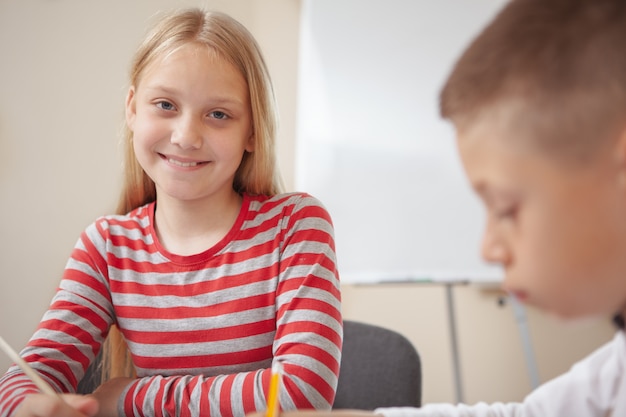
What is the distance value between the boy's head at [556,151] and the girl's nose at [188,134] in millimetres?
439

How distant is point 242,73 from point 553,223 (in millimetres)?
562

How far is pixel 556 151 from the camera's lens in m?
0.48

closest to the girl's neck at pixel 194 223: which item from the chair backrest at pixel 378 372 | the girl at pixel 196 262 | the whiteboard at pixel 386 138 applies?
the girl at pixel 196 262

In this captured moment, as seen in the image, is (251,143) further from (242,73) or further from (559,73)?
(559,73)

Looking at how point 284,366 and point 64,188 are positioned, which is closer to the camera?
point 284,366

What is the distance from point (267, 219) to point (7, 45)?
0.92m

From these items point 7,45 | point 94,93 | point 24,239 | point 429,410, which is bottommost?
point 429,410

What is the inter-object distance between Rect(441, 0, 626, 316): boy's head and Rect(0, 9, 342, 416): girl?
36cm

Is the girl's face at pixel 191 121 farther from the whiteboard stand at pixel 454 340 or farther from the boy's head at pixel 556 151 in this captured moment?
the whiteboard stand at pixel 454 340

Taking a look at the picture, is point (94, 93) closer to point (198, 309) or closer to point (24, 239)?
point (24, 239)

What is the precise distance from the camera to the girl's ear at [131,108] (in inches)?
37.4

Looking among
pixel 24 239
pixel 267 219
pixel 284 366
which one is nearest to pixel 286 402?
pixel 284 366

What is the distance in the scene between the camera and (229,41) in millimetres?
907

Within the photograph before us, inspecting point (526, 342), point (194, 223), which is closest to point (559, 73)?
point (194, 223)
